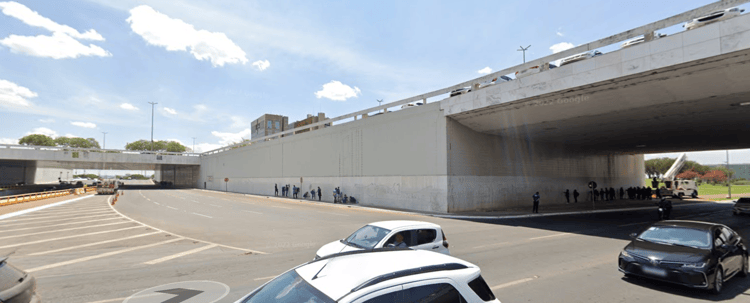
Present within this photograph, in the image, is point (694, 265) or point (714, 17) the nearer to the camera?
point (694, 265)

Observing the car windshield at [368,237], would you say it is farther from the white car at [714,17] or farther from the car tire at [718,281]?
the white car at [714,17]

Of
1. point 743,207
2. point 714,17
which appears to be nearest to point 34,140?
point 714,17

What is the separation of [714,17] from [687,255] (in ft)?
37.7

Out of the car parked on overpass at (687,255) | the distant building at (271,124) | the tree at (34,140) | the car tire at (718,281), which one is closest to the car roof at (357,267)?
the car parked on overpass at (687,255)

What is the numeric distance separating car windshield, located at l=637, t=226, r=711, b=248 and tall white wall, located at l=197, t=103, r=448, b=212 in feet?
54.9

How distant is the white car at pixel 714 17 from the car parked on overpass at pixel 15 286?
66.8ft

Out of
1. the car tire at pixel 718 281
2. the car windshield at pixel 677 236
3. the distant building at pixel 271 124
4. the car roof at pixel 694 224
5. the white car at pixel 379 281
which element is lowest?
the car tire at pixel 718 281

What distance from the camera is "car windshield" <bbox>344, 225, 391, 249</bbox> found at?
25.2 feet

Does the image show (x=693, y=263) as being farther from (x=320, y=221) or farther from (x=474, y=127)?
(x=474, y=127)

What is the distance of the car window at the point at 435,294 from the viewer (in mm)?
3008

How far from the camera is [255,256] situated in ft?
33.9

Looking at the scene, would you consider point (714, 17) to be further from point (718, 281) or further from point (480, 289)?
point (480, 289)

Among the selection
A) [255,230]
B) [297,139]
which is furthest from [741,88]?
[297,139]

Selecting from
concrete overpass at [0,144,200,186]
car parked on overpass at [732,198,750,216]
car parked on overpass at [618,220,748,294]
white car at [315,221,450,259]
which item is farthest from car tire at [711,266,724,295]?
concrete overpass at [0,144,200,186]
